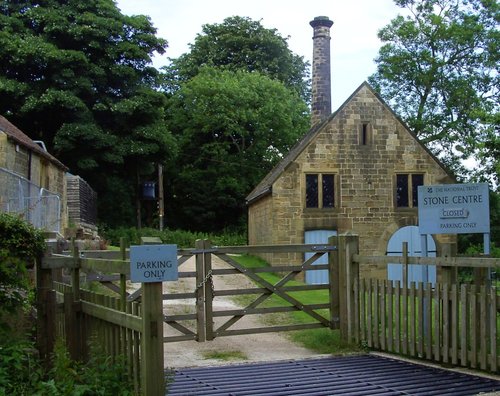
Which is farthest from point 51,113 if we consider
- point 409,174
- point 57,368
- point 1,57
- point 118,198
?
point 57,368

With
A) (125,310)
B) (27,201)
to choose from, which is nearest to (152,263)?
(125,310)

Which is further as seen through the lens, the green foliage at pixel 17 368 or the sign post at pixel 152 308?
the green foliage at pixel 17 368

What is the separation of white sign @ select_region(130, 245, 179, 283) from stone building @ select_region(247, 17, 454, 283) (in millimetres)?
22496

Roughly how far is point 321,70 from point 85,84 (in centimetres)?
1151

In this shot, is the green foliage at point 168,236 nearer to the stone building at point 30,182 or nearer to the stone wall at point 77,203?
the stone wall at point 77,203

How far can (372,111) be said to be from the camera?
29.7 meters

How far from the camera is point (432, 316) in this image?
910cm

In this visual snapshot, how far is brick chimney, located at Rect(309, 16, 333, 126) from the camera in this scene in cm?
3331

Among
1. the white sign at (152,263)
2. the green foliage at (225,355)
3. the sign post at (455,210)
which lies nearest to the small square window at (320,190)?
the green foliage at (225,355)

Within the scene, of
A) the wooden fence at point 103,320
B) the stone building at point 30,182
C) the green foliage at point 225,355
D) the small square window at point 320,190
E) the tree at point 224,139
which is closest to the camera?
the wooden fence at point 103,320

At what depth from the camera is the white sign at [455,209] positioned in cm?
905

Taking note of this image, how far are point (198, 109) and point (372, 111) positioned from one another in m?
19.0

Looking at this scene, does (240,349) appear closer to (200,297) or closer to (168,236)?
(200,297)

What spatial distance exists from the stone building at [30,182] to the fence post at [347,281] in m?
6.24
